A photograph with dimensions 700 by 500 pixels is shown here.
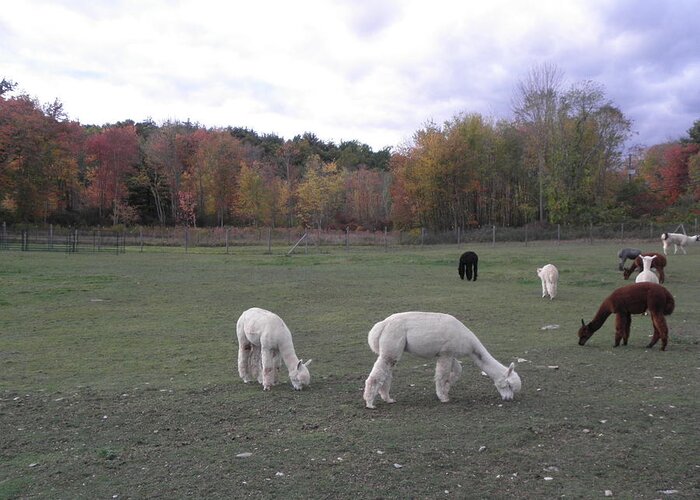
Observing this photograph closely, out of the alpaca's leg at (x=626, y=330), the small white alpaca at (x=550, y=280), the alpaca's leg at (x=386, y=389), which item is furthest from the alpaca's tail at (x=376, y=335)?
the small white alpaca at (x=550, y=280)

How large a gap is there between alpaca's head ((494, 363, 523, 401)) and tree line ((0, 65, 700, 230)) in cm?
5573

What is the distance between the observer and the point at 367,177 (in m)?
89.8

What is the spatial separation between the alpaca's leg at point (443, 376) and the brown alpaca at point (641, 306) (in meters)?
5.00

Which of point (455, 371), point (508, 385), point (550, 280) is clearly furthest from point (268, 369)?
point (550, 280)

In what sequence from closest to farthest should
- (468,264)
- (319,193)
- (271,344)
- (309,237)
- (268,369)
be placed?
(271,344)
(268,369)
(468,264)
(309,237)
(319,193)

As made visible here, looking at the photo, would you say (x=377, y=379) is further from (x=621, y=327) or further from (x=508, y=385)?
(x=621, y=327)

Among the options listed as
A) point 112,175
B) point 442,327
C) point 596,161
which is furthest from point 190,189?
point 442,327

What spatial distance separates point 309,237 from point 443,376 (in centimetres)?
4933

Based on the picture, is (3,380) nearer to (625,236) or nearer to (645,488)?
(645,488)

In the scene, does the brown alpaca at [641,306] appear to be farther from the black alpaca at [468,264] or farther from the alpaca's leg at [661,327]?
the black alpaca at [468,264]

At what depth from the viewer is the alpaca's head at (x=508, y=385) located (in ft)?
25.8

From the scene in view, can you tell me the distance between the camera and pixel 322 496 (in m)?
5.23

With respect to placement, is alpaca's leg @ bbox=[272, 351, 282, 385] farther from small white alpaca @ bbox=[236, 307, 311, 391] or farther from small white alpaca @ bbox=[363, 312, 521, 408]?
small white alpaca @ bbox=[363, 312, 521, 408]

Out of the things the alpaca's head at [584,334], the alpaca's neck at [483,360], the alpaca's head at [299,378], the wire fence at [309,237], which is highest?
the wire fence at [309,237]
